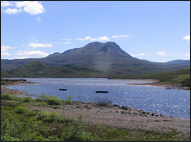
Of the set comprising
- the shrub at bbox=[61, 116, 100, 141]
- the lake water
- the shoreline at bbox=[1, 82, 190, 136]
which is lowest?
the lake water

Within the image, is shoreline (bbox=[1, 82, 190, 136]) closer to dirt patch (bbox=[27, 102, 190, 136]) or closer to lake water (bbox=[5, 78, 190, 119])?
dirt patch (bbox=[27, 102, 190, 136])

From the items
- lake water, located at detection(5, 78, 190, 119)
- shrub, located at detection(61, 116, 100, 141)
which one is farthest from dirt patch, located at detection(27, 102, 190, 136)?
lake water, located at detection(5, 78, 190, 119)

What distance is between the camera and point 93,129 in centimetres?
2355

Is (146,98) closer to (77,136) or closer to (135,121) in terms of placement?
(135,121)

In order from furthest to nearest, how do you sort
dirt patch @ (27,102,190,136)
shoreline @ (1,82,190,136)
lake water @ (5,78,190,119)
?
lake water @ (5,78,190,119), shoreline @ (1,82,190,136), dirt patch @ (27,102,190,136)

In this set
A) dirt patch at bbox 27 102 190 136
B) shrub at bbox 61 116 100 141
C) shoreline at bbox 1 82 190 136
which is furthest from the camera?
shoreline at bbox 1 82 190 136

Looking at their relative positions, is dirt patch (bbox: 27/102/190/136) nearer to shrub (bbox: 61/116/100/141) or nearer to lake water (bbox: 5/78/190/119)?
shrub (bbox: 61/116/100/141)

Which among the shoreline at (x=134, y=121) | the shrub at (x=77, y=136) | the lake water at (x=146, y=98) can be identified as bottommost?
the lake water at (x=146, y=98)

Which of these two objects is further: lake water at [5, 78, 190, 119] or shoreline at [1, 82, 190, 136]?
lake water at [5, 78, 190, 119]

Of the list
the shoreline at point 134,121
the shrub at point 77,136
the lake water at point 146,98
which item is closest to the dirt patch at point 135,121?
the shoreline at point 134,121

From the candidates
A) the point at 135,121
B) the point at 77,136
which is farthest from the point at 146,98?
the point at 77,136

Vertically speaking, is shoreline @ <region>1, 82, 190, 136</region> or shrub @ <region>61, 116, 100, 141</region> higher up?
shrub @ <region>61, 116, 100, 141</region>

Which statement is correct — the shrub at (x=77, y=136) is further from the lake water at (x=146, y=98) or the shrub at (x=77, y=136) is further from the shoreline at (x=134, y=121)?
the lake water at (x=146, y=98)

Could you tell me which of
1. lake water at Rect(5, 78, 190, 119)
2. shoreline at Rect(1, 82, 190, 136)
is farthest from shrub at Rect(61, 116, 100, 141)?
lake water at Rect(5, 78, 190, 119)
